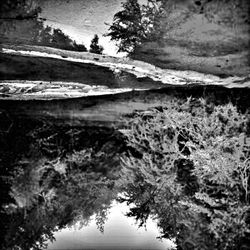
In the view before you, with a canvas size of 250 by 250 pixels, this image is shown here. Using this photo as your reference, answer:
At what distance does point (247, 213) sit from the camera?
6473 mm

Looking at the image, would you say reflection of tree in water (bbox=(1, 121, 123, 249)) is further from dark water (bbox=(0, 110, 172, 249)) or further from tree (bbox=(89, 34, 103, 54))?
tree (bbox=(89, 34, 103, 54))

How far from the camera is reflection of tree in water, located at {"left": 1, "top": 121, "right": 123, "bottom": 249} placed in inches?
347

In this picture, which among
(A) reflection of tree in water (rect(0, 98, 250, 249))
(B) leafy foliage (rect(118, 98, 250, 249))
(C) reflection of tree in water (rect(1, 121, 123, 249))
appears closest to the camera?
(B) leafy foliage (rect(118, 98, 250, 249))

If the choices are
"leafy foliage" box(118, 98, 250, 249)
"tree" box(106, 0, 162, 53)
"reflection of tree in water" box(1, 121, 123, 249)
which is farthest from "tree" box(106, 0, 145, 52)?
"reflection of tree in water" box(1, 121, 123, 249)

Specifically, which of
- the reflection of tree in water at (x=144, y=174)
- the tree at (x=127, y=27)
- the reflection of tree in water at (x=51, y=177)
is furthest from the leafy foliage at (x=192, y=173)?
the tree at (x=127, y=27)

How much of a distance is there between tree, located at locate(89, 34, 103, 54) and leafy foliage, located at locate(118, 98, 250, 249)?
366 cm

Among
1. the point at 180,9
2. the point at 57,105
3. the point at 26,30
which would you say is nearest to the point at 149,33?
the point at 180,9

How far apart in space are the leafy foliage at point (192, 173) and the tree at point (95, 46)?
366cm

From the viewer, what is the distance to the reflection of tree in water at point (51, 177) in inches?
347

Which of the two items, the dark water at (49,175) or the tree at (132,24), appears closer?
the tree at (132,24)

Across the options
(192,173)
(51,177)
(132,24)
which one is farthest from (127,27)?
(51,177)

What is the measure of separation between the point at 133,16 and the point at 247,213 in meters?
5.17

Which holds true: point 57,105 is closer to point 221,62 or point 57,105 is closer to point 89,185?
point 89,185

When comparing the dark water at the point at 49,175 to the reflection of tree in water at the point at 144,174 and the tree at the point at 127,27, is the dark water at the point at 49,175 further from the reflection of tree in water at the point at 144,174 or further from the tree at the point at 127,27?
the tree at the point at 127,27
